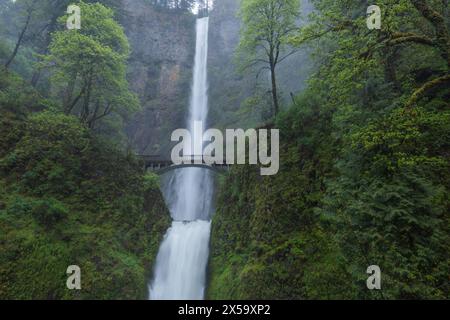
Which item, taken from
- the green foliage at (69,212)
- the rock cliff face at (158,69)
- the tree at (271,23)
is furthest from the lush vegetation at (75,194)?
the rock cliff face at (158,69)

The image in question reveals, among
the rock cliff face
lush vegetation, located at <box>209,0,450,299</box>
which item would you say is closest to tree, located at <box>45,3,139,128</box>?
lush vegetation, located at <box>209,0,450,299</box>

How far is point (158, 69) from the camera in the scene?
137ft

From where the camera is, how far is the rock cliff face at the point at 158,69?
122 feet

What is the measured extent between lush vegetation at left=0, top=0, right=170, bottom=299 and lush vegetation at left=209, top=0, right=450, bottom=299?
442 cm

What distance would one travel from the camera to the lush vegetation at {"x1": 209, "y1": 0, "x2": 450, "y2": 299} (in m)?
6.50

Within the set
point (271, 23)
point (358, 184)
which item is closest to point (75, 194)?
point (358, 184)

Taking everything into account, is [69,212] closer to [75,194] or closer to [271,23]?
[75,194]

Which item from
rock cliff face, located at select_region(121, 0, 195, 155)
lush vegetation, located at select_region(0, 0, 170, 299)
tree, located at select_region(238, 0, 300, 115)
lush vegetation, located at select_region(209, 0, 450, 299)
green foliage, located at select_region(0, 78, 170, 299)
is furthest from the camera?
rock cliff face, located at select_region(121, 0, 195, 155)

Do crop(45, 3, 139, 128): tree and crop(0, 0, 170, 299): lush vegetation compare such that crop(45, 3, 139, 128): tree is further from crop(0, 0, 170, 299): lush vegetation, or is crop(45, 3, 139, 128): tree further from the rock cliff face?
the rock cliff face

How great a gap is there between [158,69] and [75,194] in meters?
31.1

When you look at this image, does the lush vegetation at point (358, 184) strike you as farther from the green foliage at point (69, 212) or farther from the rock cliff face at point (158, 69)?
the rock cliff face at point (158, 69)
